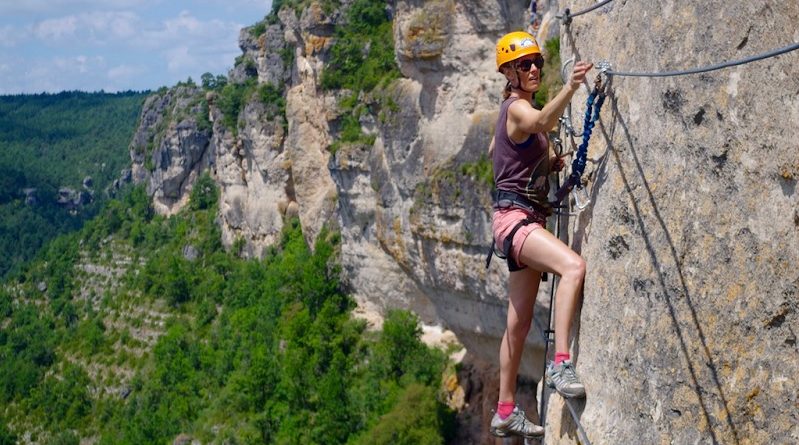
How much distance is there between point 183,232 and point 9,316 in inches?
862

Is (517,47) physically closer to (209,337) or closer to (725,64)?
(725,64)

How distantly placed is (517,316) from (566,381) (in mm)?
796

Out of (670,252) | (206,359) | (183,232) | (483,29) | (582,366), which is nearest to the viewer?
(670,252)

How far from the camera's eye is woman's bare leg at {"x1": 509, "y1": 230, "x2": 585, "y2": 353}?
507 cm

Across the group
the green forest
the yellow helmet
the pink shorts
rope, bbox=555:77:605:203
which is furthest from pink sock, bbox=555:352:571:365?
the green forest

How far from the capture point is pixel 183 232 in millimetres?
64000

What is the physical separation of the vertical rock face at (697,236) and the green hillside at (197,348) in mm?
18549

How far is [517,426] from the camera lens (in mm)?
5832

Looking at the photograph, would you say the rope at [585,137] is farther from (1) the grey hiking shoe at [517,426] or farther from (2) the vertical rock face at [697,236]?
(1) the grey hiking shoe at [517,426]

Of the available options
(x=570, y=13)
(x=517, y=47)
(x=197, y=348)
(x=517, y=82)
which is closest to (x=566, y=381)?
(x=517, y=82)

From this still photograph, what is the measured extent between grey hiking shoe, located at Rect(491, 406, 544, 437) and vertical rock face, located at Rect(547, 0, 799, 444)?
2.97 feet

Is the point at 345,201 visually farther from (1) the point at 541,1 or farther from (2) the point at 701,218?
(2) the point at 701,218

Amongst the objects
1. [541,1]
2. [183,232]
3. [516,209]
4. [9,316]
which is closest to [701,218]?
[516,209]

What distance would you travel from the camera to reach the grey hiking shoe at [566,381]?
4.91 meters
